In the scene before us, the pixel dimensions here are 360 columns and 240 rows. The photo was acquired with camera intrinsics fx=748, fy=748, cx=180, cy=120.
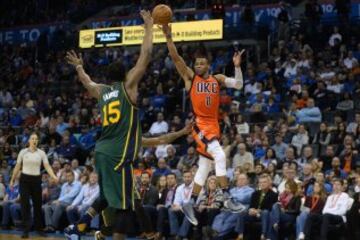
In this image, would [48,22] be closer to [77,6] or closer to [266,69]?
[77,6]

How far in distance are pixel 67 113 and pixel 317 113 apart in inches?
336

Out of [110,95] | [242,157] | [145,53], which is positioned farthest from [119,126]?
[242,157]

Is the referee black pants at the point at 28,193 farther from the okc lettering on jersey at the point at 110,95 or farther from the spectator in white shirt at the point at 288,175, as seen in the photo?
the okc lettering on jersey at the point at 110,95

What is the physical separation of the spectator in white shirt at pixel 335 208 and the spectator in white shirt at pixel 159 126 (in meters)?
6.26

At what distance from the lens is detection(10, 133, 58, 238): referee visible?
14.1 meters

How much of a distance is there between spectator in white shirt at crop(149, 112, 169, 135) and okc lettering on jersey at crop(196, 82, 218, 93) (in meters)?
9.02

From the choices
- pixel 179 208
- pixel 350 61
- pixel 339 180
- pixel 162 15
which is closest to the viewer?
pixel 162 15

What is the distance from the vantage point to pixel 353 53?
19578 mm

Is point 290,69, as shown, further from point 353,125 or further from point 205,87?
point 205,87

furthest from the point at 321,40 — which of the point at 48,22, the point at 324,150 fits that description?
the point at 48,22

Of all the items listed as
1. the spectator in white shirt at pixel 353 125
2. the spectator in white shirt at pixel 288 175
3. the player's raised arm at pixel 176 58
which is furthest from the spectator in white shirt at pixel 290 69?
the player's raised arm at pixel 176 58

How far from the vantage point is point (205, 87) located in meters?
9.37

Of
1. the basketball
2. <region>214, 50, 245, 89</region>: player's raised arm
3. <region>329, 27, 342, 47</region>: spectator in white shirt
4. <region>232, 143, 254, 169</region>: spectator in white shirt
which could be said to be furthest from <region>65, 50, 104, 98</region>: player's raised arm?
<region>329, 27, 342, 47</region>: spectator in white shirt

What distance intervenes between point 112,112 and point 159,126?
432 inches
